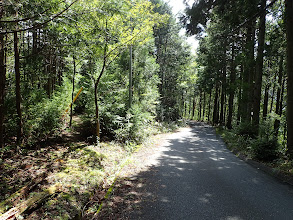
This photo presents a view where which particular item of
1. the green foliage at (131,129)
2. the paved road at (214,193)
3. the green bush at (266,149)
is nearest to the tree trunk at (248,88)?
the green bush at (266,149)

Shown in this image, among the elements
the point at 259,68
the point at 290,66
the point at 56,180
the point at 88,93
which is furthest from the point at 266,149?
the point at 88,93

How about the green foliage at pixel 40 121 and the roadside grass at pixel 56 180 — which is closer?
the roadside grass at pixel 56 180

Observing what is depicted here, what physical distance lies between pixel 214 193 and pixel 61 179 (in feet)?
12.4

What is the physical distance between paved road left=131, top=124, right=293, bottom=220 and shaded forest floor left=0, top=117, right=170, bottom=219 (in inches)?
30.2

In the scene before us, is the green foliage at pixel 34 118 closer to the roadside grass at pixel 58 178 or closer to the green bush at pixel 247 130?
the roadside grass at pixel 58 178

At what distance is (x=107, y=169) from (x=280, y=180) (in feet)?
17.5

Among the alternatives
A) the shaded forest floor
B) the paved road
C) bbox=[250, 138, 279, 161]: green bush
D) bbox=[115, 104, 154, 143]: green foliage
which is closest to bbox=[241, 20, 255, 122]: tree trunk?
bbox=[250, 138, 279, 161]: green bush

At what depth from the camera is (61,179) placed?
4629mm

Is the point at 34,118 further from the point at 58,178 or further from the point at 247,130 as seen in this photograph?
the point at 247,130

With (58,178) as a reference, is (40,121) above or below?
above

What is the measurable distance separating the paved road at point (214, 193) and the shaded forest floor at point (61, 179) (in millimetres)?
768

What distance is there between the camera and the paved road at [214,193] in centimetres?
354

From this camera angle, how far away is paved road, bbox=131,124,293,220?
11.6ft

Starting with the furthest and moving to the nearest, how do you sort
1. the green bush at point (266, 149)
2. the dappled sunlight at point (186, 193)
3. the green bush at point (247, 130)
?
1. the green bush at point (247, 130)
2. the green bush at point (266, 149)
3. the dappled sunlight at point (186, 193)
